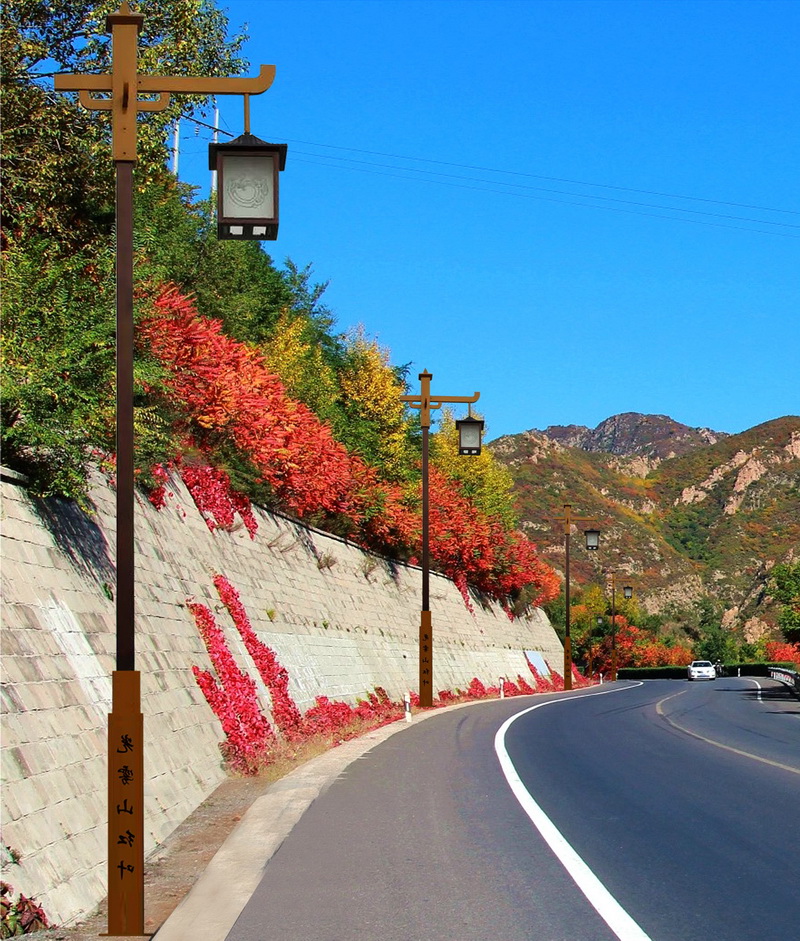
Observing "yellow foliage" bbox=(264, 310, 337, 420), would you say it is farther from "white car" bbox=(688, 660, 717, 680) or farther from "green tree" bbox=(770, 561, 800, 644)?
"white car" bbox=(688, 660, 717, 680)

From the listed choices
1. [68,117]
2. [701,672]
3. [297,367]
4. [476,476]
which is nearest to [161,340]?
[68,117]

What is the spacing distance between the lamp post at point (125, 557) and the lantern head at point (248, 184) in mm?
651

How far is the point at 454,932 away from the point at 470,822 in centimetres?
446

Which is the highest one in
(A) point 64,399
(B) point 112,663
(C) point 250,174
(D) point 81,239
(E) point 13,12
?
(E) point 13,12

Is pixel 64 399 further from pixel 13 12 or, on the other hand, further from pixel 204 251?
pixel 204 251

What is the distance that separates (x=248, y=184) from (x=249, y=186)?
0.02 metres

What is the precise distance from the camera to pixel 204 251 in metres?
37.2

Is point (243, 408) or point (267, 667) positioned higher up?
point (243, 408)

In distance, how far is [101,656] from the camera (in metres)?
12.3

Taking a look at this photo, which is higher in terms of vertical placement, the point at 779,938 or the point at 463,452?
the point at 463,452

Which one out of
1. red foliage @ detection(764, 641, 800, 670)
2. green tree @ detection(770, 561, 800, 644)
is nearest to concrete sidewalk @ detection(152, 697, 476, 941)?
green tree @ detection(770, 561, 800, 644)

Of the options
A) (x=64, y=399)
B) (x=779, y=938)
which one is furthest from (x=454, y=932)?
Answer: (x=64, y=399)

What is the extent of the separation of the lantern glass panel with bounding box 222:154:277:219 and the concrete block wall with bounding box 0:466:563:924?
401 cm

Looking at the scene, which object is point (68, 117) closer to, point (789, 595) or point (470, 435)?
point (470, 435)
